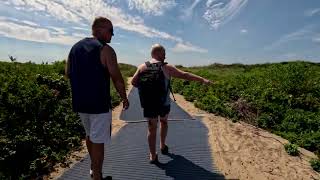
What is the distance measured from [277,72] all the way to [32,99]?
36.8 feet

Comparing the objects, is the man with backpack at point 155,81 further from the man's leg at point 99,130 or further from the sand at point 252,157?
the sand at point 252,157

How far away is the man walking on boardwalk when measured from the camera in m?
4.80

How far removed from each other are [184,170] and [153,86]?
1387 mm

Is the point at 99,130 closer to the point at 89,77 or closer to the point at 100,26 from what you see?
the point at 89,77

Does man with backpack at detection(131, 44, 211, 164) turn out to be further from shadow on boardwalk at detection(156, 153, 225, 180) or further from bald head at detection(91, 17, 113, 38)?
bald head at detection(91, 17, 113, 38)

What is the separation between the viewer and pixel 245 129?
9.49 meters

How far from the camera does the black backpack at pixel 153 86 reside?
19.7ft

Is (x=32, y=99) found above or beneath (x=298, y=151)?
above

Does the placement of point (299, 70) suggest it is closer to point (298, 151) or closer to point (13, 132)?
point (298, 151)

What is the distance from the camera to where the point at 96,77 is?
4.86 meters

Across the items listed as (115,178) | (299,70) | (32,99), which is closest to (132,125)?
(32,99)

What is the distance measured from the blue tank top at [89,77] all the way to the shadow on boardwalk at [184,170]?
1.75 metres

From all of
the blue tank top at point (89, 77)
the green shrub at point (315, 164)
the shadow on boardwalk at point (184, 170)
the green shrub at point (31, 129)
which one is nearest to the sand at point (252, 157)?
the green shrub at point (315, 164)

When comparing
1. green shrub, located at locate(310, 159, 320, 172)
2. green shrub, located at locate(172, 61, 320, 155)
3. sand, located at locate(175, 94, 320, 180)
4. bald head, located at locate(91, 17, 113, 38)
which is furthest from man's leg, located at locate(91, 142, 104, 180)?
green shrub, located at locate(172, 61, 320, 155)
